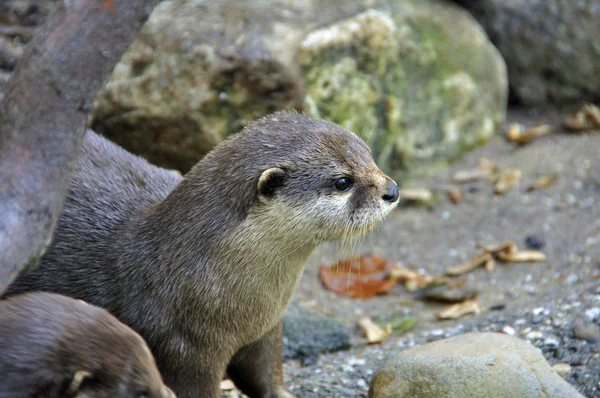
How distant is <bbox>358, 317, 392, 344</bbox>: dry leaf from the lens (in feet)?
13.4

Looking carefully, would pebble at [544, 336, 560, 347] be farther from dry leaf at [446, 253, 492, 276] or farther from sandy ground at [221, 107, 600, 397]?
dry leaf at [446, 253, 492, 276]

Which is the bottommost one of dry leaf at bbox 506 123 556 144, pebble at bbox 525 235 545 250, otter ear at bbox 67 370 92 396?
dry leaf at bbox 506 123 556 144

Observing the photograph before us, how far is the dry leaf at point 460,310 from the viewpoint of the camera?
4195mm

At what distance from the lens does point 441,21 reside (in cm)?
576

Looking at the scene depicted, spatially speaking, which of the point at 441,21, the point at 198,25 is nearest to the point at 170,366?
the point at 198,25

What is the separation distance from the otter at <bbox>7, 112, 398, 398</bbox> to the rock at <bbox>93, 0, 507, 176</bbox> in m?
1.68

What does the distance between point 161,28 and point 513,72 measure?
3.01 m

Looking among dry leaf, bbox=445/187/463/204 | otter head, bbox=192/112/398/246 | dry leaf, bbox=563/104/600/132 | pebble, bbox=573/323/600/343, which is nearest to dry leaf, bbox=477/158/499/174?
dry leaf, bbox=445/187/463/204

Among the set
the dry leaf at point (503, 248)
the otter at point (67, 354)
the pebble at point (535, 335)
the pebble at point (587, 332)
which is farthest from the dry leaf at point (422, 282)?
the otter at point (67, 354)

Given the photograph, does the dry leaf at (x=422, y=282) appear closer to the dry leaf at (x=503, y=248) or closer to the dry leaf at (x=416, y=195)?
the dry leaf at (x=503, y=248)

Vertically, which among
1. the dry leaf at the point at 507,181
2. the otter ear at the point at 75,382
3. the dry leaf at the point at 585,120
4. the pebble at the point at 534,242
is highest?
the otter ear at the point at 75,382

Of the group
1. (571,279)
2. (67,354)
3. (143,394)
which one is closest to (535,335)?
(571,279)

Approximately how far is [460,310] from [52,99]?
2496 mm

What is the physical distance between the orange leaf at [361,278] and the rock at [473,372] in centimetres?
151
